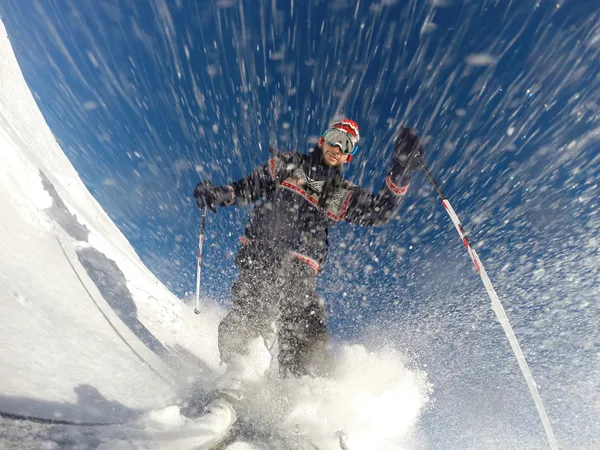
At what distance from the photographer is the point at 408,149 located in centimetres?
344

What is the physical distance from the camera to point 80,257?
201 inches

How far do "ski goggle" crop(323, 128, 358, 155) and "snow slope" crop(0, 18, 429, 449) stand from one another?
2430 mm

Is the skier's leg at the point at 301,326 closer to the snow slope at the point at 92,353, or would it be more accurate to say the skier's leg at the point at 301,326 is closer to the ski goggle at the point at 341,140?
the snow slope at the point at 92,353

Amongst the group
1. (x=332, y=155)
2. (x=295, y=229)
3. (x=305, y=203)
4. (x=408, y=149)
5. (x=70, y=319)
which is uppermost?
(x=332, y=155)

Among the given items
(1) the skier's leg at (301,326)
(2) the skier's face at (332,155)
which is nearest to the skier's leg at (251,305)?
(1) the skier's leg at (301,326)

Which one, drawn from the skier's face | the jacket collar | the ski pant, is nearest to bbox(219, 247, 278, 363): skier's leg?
the ski pant

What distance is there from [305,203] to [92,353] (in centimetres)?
229

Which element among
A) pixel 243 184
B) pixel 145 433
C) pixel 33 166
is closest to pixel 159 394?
pixel 145 433

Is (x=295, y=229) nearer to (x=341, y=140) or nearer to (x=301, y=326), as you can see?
(x=301, y=326)

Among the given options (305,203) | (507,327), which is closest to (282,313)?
(305,203)

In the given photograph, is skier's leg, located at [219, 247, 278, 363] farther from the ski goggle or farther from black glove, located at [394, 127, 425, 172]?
black glove, located at [394, 127, 425, 172]

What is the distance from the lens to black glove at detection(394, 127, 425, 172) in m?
3.41

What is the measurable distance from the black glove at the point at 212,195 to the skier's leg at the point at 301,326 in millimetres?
1106

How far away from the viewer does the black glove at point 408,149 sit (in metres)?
3.41
